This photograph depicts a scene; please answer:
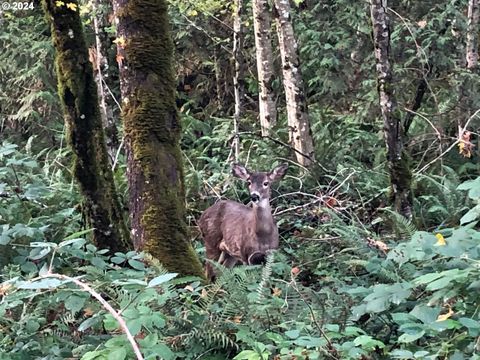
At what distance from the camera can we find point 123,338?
3.21 metres

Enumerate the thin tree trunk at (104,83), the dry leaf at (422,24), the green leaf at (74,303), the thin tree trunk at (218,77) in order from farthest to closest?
the thin tree trunk at (218,77) → the thin tree trunk at (104,83) → the dry leaf at (422,24) → the green leaf at (74,303)

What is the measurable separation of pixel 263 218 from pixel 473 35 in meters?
4.97

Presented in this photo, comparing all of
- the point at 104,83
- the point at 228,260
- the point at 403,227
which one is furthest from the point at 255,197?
the point at 104,83

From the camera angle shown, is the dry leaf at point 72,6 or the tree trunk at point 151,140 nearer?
the tree trunk at point 151,140

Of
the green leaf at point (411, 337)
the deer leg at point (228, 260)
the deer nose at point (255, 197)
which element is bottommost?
the deer leg at point (228, 260)

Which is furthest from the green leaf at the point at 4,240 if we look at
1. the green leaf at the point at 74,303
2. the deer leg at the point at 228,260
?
the deer leg at the point at 228,260

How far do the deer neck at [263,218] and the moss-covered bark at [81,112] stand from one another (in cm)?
298

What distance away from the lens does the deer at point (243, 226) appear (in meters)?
8.69

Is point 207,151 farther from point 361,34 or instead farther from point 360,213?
point 360,213

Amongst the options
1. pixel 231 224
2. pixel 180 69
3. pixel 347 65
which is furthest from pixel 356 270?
Answer: pixel 180 69

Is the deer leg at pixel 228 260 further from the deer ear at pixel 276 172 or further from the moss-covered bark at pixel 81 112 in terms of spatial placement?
the moss-covered bark at pixel 81 112

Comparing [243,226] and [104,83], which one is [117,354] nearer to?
[243,226]

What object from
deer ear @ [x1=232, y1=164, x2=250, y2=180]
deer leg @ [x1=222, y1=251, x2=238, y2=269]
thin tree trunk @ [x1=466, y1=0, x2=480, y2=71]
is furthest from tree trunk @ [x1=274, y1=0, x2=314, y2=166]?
deer leg @ [x1=222, y1=251, x2=238, y2=269]

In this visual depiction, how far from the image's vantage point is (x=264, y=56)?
1346 cm
